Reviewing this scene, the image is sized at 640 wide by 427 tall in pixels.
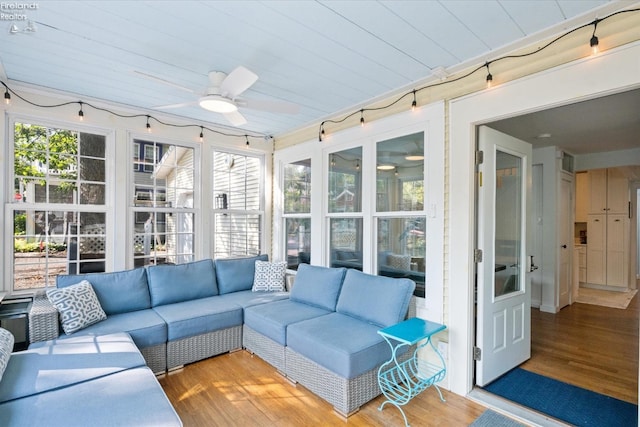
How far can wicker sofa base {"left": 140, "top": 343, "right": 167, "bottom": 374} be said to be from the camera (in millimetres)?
2936

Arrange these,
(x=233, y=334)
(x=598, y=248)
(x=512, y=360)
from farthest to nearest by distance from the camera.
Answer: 1. (x=598, y=248)
2. (x=233, y=334)
3. (x=512, y=360)

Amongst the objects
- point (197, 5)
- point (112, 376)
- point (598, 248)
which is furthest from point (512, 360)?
point (598, 248)

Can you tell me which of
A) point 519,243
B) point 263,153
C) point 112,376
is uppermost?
point 263,153

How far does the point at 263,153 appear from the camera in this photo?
5.12m

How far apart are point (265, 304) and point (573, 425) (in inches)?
110

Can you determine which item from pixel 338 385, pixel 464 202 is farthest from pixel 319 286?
pixel 464 202

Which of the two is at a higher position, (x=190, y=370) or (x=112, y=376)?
(x=112, y=376)

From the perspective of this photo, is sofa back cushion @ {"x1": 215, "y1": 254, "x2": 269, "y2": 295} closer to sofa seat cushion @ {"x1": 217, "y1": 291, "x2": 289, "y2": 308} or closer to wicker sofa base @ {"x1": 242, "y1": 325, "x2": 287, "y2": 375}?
sofa seat cushion @ {"x1": 217, "y1": 291, "x2": 289, "y2": 308}

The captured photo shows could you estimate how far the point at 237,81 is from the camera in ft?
7.89

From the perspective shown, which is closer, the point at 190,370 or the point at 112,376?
the point at 112,376

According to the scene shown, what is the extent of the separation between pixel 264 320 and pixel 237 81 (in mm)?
2211

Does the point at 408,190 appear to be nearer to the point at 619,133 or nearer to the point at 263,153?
the point at 263,153

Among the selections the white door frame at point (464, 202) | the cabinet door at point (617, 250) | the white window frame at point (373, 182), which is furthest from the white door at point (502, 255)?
the cabinet door at point (617, 250)

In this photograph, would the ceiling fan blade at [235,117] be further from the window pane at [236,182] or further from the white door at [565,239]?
the white door at [565,239]
